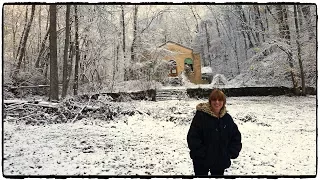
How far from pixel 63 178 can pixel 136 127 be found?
1.02 m

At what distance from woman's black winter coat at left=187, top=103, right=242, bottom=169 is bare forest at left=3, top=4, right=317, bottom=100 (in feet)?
3.63

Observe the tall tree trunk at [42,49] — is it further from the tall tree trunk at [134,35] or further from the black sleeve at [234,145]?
the black sleeve at [234,145]

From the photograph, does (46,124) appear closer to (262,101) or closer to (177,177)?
(177,177)

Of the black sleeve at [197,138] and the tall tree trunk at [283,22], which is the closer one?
the black sleeve at [197,138]

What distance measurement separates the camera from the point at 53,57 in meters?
4.34

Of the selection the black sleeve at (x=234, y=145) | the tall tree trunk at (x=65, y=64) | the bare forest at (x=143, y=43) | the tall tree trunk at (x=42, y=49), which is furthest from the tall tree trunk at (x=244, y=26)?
the tall tree trunk at (x=42, y=49)

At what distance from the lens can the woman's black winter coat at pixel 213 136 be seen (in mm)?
3342

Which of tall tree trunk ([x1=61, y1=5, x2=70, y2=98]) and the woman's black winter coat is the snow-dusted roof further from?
tall tree trunk ([x1=61, y1=5, x2=70, y2=98])

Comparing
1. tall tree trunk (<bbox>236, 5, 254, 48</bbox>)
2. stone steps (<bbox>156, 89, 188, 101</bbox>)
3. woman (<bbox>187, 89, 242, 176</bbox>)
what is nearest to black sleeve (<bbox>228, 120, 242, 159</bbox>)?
woman (<bbox>187, 89, 242, 176</bbox>)

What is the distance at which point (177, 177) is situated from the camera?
4.08 m

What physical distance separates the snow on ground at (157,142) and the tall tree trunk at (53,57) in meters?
0.40

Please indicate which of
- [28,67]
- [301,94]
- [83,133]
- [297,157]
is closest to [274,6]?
[301,94]

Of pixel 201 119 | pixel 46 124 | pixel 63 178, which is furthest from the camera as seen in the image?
pixel 46 124

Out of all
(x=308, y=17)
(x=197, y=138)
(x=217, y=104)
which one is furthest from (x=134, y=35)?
(x=308, y=17)
